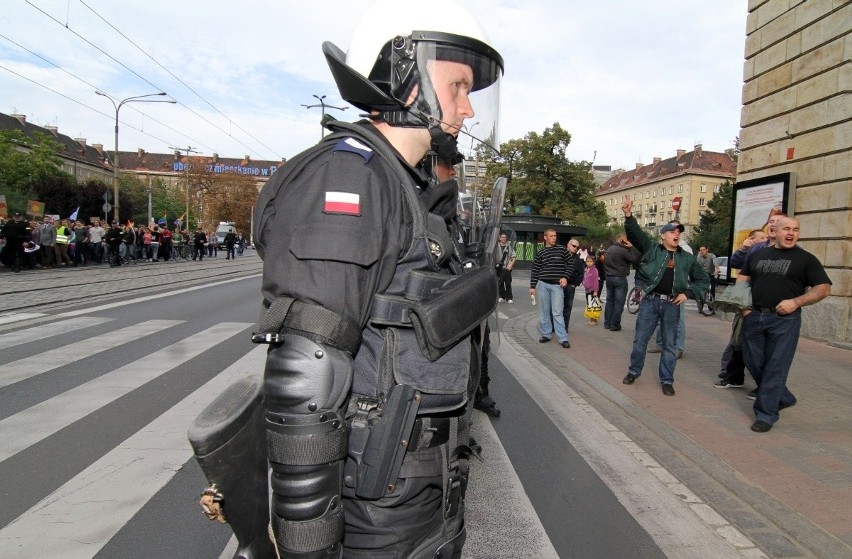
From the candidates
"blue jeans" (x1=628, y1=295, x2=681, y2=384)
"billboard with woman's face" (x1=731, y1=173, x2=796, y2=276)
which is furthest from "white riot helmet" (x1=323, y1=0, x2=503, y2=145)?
"billboard with woman's face" (x1=731, y1=173, x2=796, y2=276)

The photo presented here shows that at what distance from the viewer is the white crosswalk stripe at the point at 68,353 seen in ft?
18.5

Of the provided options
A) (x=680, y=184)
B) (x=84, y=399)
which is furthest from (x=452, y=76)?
(x=680, y=184)

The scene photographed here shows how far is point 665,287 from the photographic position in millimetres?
6371

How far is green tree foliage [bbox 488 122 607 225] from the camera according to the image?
1919 inches

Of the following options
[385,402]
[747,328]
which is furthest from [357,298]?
[747,328]

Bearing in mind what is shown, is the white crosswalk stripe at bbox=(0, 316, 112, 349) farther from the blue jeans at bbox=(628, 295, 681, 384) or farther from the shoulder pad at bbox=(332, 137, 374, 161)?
the blue jeans at bbox=(628, 295, 681, 384)

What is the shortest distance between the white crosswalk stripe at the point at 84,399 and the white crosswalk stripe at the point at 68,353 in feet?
2.23

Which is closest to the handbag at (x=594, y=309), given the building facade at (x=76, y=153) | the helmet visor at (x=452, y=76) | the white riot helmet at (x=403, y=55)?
the helmet visor at (x=452, y=76)

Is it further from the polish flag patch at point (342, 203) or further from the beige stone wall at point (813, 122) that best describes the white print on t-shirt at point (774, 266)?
the beige stone wall at point (813, 122)

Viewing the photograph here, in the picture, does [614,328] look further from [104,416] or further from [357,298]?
[357,298]

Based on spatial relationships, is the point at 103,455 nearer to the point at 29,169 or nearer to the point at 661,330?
the point at 661,330

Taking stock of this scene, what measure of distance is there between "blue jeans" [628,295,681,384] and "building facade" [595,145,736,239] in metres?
65.1

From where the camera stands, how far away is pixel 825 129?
31.8 feet

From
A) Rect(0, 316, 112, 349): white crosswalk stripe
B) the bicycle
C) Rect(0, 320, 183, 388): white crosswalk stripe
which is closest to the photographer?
Rect(0, 320, 183, 388): white crosswalk stripe
